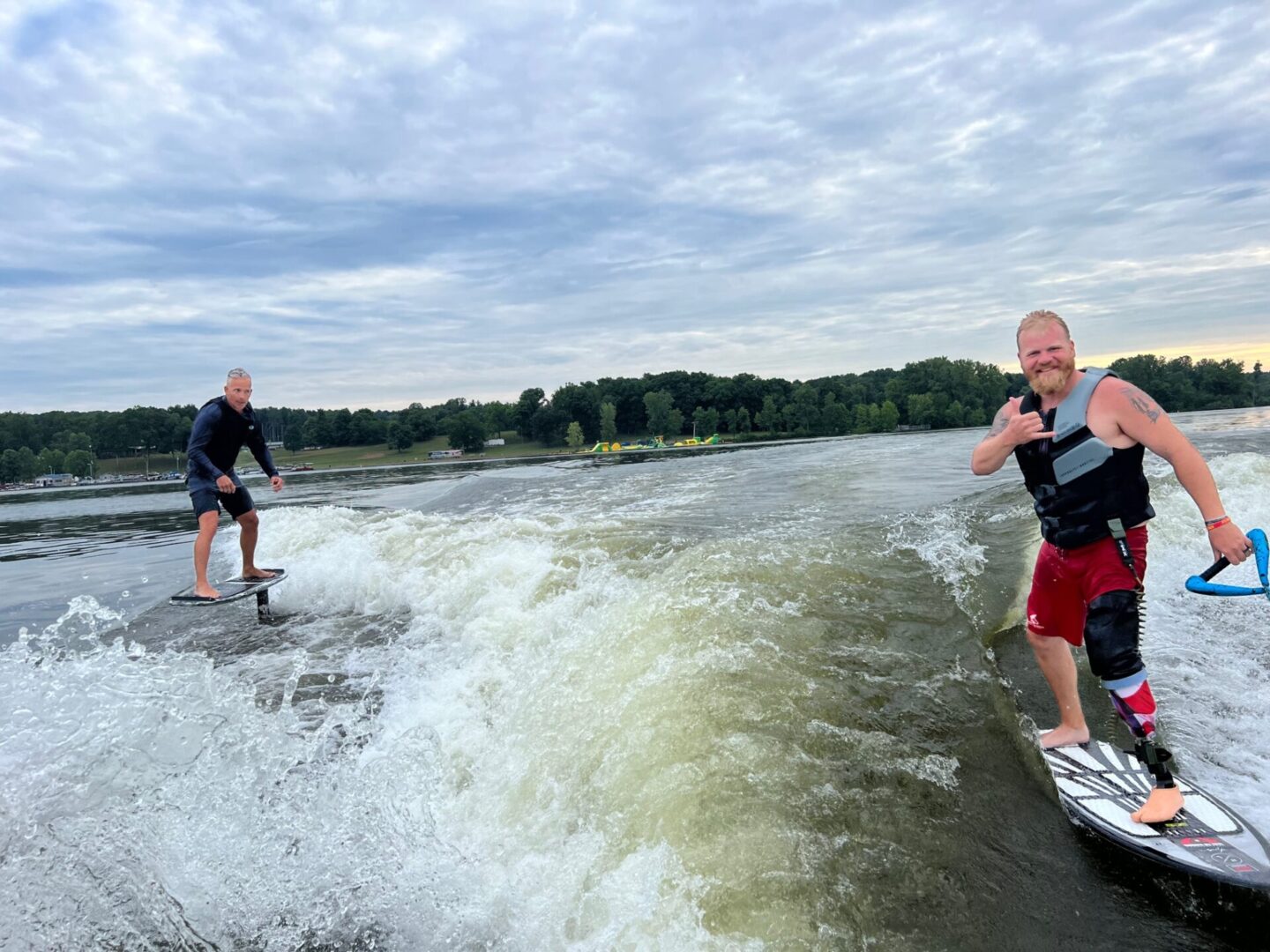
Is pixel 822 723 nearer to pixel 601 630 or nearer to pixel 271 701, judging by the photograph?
pixel 601 630

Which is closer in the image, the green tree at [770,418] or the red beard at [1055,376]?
the red beard at [1055,376]

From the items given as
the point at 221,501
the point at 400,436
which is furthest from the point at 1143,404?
the point at 400,436

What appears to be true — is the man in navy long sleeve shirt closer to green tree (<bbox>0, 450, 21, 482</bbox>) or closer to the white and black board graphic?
the white and black board graphic

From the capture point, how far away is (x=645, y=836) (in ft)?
10.1

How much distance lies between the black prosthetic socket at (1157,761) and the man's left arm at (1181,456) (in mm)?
932

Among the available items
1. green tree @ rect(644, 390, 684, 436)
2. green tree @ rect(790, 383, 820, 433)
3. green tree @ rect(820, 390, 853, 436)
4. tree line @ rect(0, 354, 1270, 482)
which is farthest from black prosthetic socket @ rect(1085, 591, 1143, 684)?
green tree @ rect(644, 390, 684, 436)

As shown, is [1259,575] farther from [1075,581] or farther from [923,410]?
[923,410]

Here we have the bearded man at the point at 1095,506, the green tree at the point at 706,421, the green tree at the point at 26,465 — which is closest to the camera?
the bearded man at the point at 1095,506

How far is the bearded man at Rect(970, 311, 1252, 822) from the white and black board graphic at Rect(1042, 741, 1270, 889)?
8 cm

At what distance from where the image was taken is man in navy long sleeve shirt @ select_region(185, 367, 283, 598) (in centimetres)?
788

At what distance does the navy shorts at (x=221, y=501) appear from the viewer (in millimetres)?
7922

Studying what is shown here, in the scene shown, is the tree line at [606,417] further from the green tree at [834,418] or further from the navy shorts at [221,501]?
the navy shorts at [221,501]

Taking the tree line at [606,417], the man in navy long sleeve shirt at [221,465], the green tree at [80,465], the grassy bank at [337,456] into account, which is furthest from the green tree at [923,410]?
the green tree at [80,465]

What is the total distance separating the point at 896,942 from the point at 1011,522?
823cm
